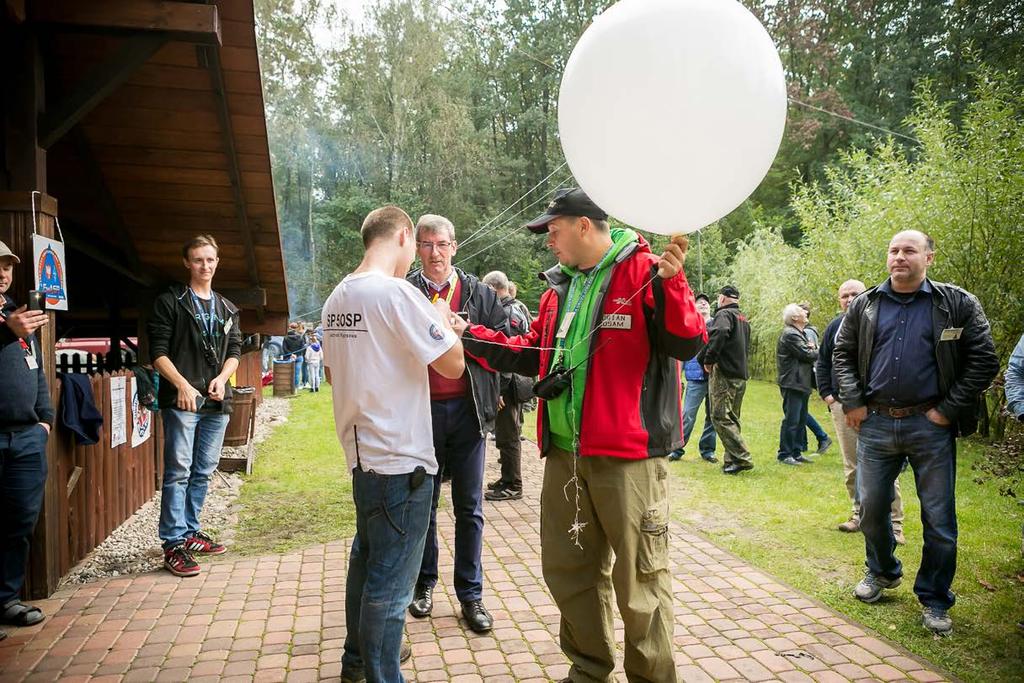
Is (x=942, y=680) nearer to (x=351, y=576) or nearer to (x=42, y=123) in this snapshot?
(x=351, y=576)

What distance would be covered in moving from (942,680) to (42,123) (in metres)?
5.58

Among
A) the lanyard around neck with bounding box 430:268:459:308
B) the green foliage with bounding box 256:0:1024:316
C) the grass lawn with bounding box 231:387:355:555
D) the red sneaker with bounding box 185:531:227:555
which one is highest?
the green foliage with bounding box 256:0:1024:316

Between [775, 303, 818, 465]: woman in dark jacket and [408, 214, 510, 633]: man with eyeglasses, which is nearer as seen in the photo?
[408, 214, 510, 633]: man with eyeglasses

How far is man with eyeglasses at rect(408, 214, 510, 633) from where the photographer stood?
11.7 ft

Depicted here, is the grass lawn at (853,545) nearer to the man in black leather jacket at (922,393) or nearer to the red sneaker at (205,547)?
the man in black leather jacket at (922,393)

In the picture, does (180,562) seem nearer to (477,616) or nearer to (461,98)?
(477,616)

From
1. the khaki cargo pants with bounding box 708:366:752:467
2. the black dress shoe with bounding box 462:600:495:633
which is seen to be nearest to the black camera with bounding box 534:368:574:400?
the black dress shoe with bounding box 462:600:495:633

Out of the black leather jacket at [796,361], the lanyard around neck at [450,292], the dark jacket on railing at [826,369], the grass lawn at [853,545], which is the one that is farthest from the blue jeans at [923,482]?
the black leather jacket at [796,361]

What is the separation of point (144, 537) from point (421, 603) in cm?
271

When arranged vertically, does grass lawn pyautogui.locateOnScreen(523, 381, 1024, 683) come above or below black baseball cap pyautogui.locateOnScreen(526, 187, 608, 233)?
below

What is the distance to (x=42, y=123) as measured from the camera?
4.18 meters

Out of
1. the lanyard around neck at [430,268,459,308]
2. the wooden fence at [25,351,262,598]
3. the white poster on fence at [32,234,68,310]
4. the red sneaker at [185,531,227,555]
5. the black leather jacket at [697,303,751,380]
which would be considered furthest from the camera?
the black leather jacket at [697,303,751,380]

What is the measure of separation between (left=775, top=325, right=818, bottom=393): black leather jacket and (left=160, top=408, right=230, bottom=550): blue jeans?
6523mm

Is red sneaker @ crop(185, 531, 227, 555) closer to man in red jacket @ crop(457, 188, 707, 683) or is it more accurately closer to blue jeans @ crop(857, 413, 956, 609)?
man in red jacket @ crop(457, 188, 707, 683)
